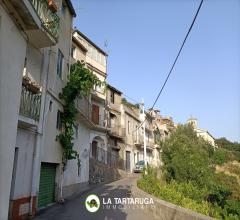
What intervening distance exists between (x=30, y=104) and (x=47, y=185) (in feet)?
17.5

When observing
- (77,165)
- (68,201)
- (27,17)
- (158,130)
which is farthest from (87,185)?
(158,130)

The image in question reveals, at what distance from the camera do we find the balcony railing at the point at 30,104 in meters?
11.1

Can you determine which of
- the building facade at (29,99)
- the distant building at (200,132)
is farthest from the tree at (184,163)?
the distant building at (200,132)

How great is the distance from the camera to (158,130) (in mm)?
59562

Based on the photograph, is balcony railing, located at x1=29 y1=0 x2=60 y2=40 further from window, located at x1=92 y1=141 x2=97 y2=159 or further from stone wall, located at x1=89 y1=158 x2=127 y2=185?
window, located at x1=92 y1=141 x2=97 y2=159

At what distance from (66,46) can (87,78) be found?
7.65 feet

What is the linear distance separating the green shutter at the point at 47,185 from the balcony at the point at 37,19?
236 inches

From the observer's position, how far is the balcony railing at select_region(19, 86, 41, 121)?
11.1 metres

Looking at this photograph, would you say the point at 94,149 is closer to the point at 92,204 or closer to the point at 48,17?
the point at 92,204

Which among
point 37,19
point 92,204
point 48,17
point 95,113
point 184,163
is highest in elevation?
point 95,113

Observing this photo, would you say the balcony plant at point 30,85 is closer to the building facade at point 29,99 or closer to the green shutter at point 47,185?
the building facade at point 29,99

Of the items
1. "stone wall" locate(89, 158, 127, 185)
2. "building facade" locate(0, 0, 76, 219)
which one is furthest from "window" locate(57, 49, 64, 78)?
"stone wall" locate(89, 158, 127, 185)

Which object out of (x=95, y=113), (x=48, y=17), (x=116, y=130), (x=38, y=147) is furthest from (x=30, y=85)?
(x=116, y=130)

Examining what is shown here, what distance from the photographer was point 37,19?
9445mm
